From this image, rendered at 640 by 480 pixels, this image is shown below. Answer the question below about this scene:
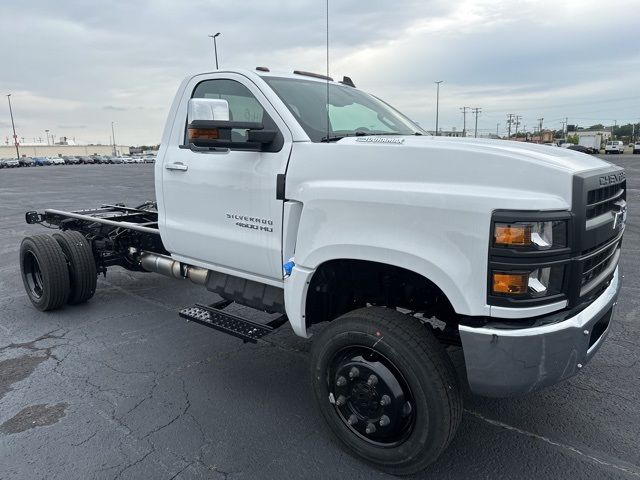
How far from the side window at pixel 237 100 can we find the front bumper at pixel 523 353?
183 cm

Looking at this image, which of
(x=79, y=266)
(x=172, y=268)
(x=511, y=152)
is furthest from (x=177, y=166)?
(x=511, y=152)

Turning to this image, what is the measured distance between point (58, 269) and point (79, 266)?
203mm

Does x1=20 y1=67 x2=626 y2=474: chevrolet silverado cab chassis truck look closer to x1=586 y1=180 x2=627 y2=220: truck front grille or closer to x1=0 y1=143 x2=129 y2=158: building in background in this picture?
x1=586 y1=180 x2=627 y2=220: truck front grille

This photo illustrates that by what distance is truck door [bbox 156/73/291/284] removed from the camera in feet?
10.5

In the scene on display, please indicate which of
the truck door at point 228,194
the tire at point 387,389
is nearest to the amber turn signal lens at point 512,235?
the tire at point 387,389

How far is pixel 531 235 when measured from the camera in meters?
2.15

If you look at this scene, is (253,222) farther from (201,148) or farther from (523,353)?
(523,353)

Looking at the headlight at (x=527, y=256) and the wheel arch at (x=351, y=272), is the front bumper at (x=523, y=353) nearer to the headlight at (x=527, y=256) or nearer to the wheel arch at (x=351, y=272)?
the headlight at (x=527, y=256)

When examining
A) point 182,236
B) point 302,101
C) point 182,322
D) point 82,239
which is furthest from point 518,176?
point 82,239

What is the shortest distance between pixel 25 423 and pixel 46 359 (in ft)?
3.50

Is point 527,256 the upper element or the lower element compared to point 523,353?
upper

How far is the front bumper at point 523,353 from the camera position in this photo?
2.22 metres

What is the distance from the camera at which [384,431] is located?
2.65 metres

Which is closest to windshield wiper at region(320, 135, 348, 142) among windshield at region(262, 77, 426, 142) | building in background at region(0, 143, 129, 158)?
windshield at region(262, 77, 426, 142)
